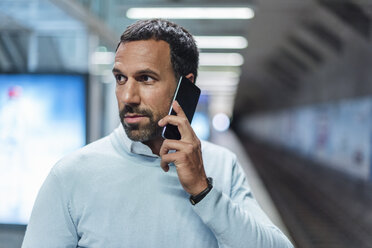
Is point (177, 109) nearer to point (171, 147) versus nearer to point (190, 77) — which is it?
point (171, 147)

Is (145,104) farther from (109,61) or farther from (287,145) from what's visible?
(287,145)

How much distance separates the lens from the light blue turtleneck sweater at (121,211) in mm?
1429

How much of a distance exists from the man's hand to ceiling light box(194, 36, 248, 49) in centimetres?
1347

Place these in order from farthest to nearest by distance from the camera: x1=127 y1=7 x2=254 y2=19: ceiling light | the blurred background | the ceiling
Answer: x1=127 y1=7 x2=254 y2=19: ceiling light
the ceiling
the blurred background

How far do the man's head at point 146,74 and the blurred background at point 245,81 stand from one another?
1.89 meters

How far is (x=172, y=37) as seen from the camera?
1.55m

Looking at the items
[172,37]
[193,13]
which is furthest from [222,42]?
[172,37]

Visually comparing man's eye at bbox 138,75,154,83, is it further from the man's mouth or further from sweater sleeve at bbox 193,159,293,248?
sweater sleeve at bbox 193,159,293,248

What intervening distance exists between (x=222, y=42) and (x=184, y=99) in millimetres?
14492

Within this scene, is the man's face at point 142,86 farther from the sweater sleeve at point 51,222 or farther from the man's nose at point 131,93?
the sweater sleeve at point 51,222

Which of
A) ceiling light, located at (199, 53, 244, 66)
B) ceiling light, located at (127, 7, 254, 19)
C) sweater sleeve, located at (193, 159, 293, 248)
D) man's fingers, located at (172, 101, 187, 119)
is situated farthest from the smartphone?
ceiling light, located at (199, 53, 244, 66)

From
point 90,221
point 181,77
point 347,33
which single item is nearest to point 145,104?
point 181,77

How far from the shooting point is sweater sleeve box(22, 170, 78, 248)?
4.66ft

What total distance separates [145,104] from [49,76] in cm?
204
